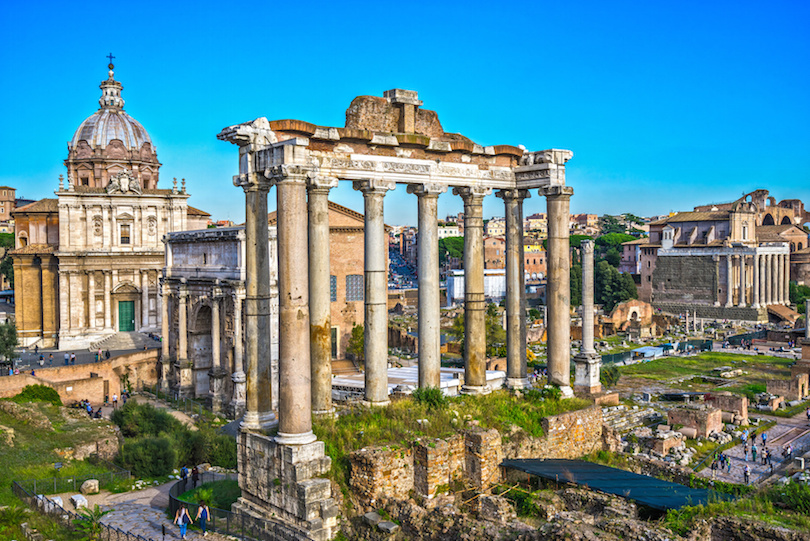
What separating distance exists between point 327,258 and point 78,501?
25.0ft

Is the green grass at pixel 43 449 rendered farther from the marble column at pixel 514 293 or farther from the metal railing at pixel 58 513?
the marble column at pixel 514 293

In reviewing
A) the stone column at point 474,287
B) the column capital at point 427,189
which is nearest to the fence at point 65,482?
the stone column at point 474,287

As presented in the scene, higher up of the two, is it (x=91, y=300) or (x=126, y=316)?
(x=91, y=300)

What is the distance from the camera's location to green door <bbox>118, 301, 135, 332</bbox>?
39469 mm

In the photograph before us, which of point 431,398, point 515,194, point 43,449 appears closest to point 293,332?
point 431,398

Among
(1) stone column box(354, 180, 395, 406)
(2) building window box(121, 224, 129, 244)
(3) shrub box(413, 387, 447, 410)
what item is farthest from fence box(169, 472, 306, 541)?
(2) building window box(121, 224, 129, 244)

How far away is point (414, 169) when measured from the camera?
1313 cm

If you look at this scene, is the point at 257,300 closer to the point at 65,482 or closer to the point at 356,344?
the point at 65,482

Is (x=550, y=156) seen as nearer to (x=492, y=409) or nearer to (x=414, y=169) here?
(x=414, y=169)

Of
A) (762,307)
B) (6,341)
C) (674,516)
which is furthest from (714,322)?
(674,516)

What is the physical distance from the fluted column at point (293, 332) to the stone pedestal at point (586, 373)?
575 inches

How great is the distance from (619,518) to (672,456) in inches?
555

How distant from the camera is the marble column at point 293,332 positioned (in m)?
10.3

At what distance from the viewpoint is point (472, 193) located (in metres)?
13.9
